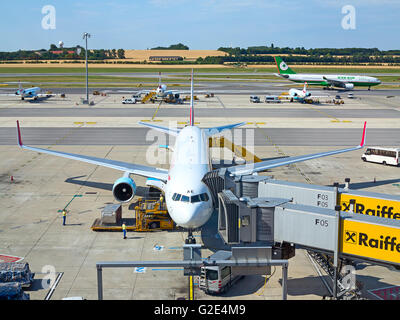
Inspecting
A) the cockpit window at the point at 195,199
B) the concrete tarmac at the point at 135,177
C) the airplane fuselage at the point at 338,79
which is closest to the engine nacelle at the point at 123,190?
the concrete tarmac at the point at 135,177

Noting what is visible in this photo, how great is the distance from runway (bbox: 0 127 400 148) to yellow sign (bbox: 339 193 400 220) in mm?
34775

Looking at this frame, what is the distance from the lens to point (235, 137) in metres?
65.2

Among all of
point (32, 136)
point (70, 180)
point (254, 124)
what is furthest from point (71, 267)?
point (254, 124)

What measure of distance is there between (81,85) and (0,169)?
9908cm

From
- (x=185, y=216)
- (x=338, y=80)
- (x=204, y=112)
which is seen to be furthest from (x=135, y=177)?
(x=338, y=80)

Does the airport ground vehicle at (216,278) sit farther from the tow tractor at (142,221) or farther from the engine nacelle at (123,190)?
the engine nacelle at (123,190)

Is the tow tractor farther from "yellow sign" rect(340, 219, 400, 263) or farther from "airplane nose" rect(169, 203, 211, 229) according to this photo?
"yellow sign" rect(340, 219, 400, 263)

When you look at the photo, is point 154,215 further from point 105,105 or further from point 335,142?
point 105,105

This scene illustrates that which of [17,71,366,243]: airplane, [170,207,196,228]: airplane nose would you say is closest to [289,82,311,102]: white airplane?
[17,71,366,243]: airplane

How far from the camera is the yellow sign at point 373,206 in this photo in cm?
2311

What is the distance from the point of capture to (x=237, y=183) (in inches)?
1083

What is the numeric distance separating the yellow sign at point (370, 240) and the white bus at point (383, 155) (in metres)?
32.5

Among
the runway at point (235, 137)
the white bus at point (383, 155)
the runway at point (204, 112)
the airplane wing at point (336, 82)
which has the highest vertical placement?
the airplane wing at point (336, 82)

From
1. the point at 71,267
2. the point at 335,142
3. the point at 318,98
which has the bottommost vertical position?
the point at 71,267
